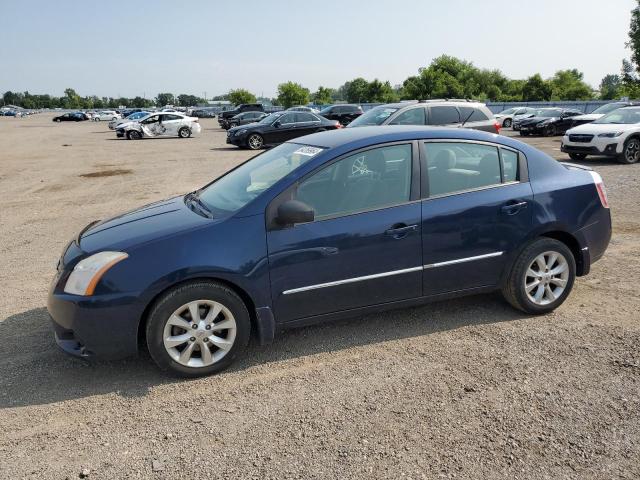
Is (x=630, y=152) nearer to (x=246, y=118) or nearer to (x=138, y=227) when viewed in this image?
(x=138, y=227)

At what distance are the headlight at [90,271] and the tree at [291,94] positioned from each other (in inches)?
2716

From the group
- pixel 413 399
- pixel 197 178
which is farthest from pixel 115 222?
pixel 197 178

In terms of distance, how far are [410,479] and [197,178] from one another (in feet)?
38.9

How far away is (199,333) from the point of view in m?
3.62

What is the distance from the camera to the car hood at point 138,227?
3.67 metres

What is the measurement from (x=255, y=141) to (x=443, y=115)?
37.5ft

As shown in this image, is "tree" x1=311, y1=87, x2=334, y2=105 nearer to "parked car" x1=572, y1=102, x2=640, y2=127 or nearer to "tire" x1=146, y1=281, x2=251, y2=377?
"parked car" x1=572, y1=102, x2=640, y2=127

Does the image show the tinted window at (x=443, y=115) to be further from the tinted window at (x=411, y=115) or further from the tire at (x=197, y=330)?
the tire at (x=197, y=330)

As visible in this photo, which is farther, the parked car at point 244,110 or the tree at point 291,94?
the tree at point 291,94

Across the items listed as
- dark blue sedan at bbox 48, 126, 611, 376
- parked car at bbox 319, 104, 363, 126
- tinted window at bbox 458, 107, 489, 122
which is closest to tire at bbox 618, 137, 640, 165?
tinted window at bbox 458, 107, 489, 122

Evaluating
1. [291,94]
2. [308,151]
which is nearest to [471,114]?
[308,151]

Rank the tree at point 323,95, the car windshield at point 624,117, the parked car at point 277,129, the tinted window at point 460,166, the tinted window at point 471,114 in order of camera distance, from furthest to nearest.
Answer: the tree at point 323,95, the parked car at point 277,129, the car windshield at point 624,117, the tinted window at point 471,114, the tinted window at point 460,166

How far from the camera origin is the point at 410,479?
8.71ft

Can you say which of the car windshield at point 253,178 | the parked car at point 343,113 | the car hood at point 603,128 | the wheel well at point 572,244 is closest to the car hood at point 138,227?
the car windshield at point 253,178
